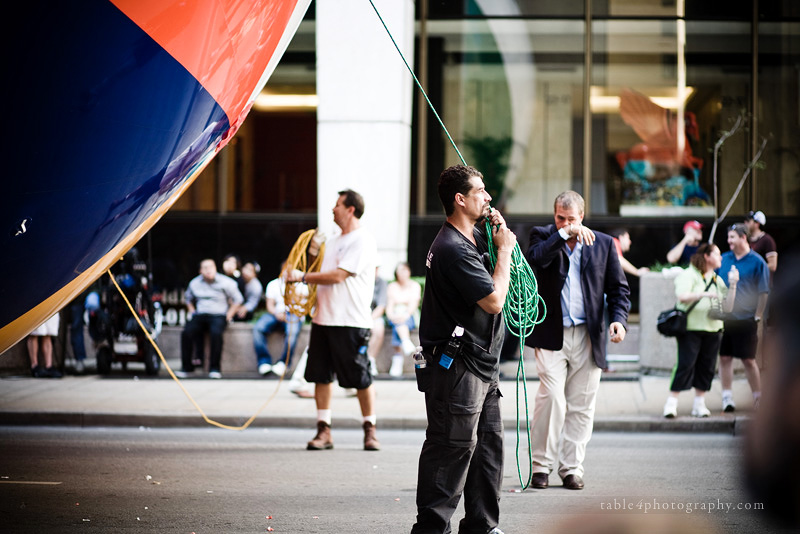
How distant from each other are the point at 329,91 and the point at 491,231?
971cm

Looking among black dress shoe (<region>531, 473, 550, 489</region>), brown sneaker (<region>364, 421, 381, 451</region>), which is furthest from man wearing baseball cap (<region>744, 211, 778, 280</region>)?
black dress shoe (<region>531, 473, 550, 489</region>)

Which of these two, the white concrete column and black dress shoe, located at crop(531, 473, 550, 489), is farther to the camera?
the white concrete column

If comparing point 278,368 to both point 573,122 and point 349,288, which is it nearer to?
point 349,288

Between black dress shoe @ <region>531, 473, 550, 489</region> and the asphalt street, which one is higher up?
black dress shoe @ <region>531, 473, 550, 489</region>

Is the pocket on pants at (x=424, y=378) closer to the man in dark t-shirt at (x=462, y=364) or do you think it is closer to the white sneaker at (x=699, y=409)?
the man in dark t-shirt at (x=462, y=364)

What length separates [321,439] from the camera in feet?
26.8

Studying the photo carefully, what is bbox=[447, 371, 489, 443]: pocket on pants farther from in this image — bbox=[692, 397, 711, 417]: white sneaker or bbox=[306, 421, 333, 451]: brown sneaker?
bbox=[692, 397, 711, 417]: white sneaker

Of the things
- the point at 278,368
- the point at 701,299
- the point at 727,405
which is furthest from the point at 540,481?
the point at 278,368

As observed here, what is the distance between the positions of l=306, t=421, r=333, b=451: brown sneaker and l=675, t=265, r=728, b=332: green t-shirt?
149 inches

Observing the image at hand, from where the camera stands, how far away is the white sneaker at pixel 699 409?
377 inches

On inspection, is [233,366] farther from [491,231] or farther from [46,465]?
[491,231]

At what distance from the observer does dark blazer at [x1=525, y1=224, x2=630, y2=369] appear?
260 inches

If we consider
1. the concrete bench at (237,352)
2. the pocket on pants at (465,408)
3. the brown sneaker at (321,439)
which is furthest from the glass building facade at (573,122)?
the pocket on pants at (465,408)

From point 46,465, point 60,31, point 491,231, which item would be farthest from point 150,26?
point 46,465
